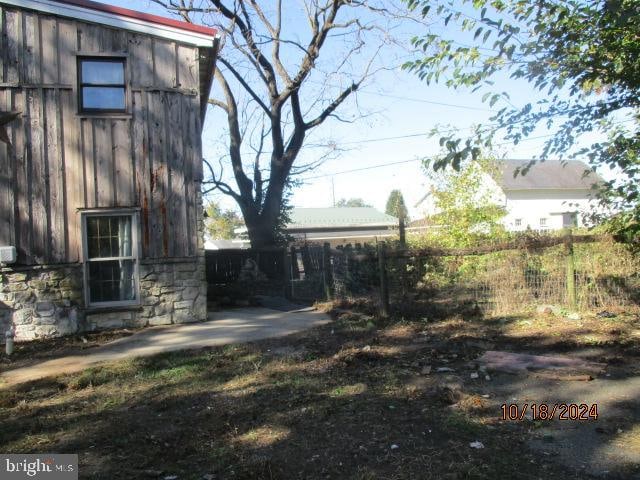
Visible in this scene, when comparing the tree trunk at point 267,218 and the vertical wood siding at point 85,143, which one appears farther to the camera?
the tree trunk at point 267,218

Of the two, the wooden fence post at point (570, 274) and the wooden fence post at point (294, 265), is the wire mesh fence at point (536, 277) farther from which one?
the wooden fence post at point (294, 265)

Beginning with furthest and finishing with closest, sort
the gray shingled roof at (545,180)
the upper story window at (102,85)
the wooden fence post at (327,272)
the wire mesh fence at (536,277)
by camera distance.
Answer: the gray shingled roof at (545,180), the wooden fence post at (327,272), the upper story window at (102,85), the wire mesh fence at (536,277)

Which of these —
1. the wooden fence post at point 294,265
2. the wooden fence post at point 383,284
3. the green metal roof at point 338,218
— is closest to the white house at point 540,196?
the green metal roof at point 338,218

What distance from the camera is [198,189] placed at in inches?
412

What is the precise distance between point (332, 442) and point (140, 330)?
22.0 feet

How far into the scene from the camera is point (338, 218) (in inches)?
1548

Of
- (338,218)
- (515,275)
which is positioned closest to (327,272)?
(515,275)

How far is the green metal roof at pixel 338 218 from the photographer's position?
125 ft

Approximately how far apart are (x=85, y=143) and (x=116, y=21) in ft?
7.77

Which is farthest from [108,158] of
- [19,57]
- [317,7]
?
[317,7]

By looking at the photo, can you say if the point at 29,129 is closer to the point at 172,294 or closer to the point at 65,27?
the point at 65,27

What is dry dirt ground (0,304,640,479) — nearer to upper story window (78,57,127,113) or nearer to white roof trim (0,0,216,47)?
upper story window (78,57,127,113)

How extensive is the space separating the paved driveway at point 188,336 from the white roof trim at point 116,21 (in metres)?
5.54
